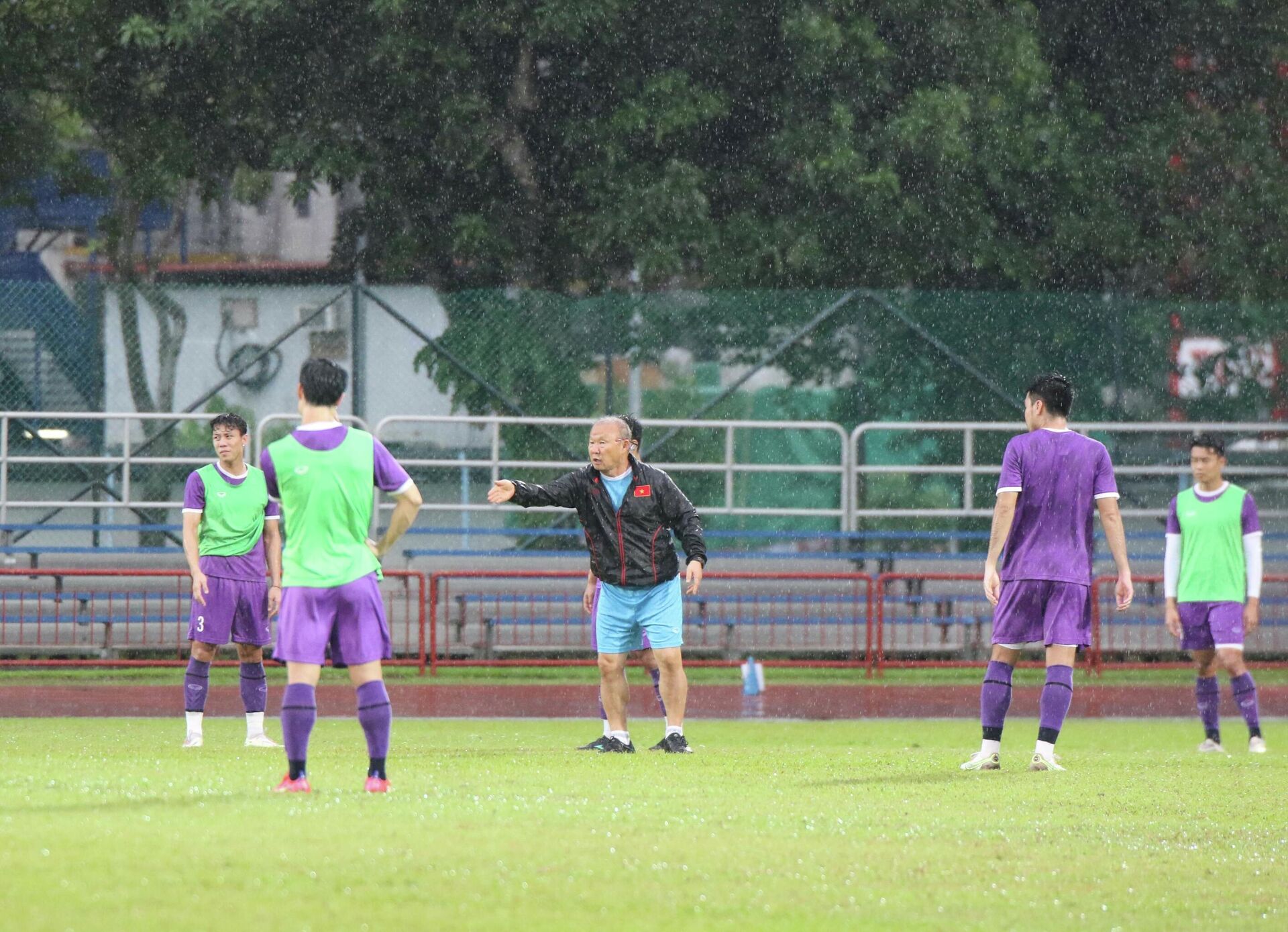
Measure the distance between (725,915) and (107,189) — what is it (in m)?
21.0

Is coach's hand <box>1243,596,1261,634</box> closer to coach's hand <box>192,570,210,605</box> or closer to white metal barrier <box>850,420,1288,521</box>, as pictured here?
coach's hand <box>192,570,210,605</box>

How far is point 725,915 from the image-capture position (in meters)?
6.00

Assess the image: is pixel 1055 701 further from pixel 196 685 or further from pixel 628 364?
pixel 628 364

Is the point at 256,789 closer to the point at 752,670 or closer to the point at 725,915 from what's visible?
the point at 725,915

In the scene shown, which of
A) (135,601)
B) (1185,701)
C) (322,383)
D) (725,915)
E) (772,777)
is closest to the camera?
(725,915)

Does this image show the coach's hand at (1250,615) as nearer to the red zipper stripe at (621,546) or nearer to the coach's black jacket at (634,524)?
the coach's black jacket at (634,524)

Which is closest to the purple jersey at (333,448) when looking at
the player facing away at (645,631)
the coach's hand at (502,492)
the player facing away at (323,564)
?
the player facing away at (323,564)

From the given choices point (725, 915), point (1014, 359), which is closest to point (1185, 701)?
point (1014, 359)

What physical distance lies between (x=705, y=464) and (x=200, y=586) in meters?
9.88

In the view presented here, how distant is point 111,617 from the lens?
59.7 feet

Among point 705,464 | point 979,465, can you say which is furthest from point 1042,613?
point 979,465

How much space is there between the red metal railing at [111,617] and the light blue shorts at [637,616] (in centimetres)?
705

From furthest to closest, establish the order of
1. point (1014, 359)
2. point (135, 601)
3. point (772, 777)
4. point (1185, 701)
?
1. point (1014, 359)
2. point (135, 601)
3. point (1185, 701)
4. point (772, 777)

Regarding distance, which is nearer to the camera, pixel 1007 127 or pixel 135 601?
pixel 135 601
